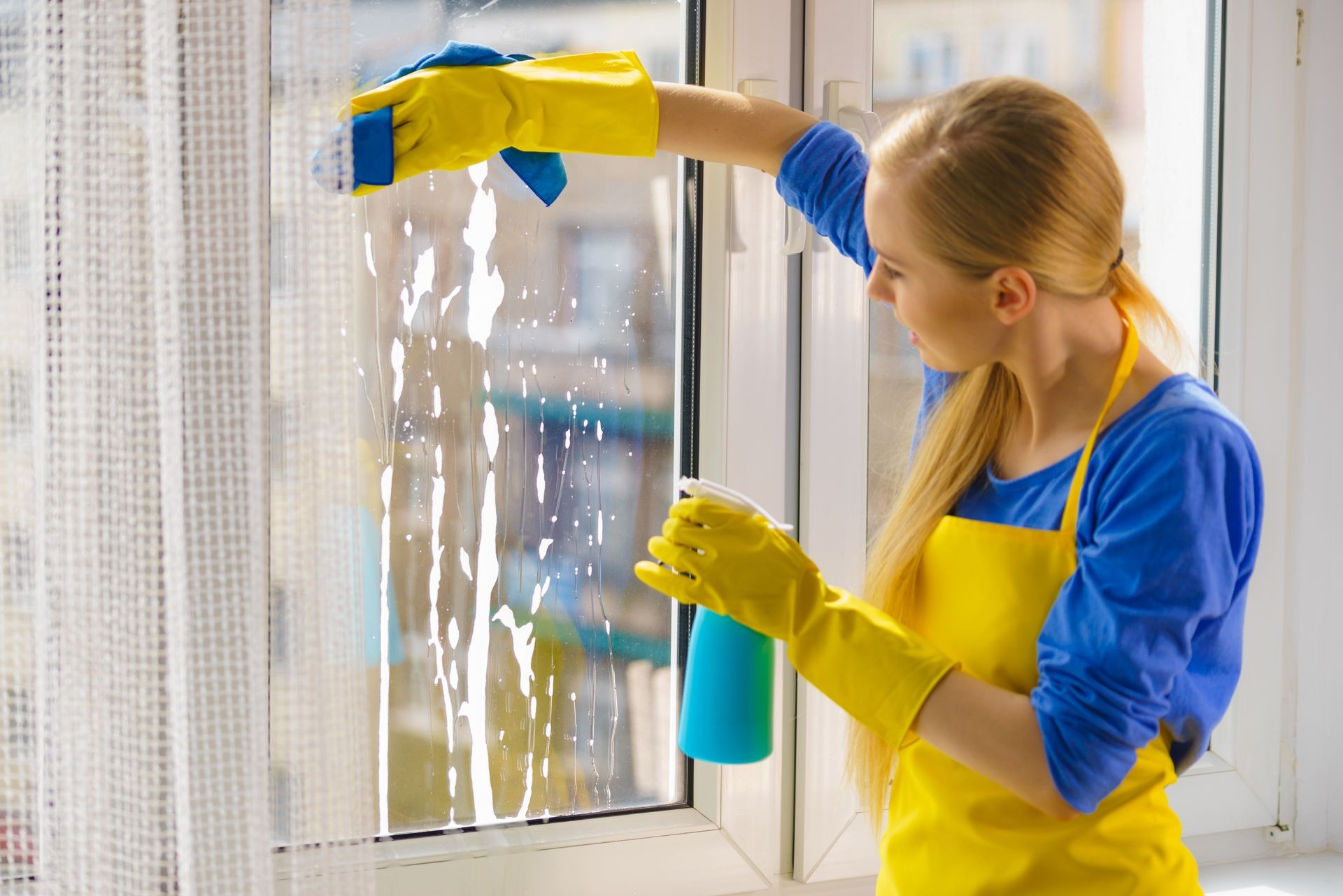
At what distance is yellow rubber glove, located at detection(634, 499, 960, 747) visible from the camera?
782 millimetres

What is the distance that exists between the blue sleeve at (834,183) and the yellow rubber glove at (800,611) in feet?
0.81

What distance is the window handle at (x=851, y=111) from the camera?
1.16 m

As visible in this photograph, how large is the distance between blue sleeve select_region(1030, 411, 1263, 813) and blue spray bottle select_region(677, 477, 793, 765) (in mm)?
219

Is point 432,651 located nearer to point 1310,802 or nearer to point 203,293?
point 203,293

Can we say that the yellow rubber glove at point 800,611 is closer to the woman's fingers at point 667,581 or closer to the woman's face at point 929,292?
the woman's fingers at point 667,581

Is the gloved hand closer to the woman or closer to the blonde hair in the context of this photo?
the woman

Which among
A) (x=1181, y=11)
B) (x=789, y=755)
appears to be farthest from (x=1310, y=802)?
(x=1181, y=11)

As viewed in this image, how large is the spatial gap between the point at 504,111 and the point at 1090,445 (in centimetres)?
49

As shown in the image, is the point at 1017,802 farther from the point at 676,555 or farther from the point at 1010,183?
the point at 1010,183

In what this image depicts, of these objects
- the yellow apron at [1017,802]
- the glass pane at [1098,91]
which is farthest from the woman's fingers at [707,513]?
the glass pane at [1098,91]

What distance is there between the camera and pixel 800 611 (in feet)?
2.67

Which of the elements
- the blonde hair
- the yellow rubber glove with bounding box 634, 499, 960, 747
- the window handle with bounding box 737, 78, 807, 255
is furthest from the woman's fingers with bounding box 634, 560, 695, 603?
the window handle with bounding box 737, 78, 807, 255

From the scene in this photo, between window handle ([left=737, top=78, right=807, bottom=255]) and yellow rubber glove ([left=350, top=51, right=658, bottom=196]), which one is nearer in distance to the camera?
yellow rubber glove ([left=350, top=51, right=658, bottom=196])

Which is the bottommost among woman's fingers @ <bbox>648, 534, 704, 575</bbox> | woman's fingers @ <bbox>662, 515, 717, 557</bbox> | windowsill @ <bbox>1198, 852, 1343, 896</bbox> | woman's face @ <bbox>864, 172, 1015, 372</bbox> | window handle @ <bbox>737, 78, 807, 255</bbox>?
windowsill @ <bbox>1198, 852, 1343, 896</bbox>
